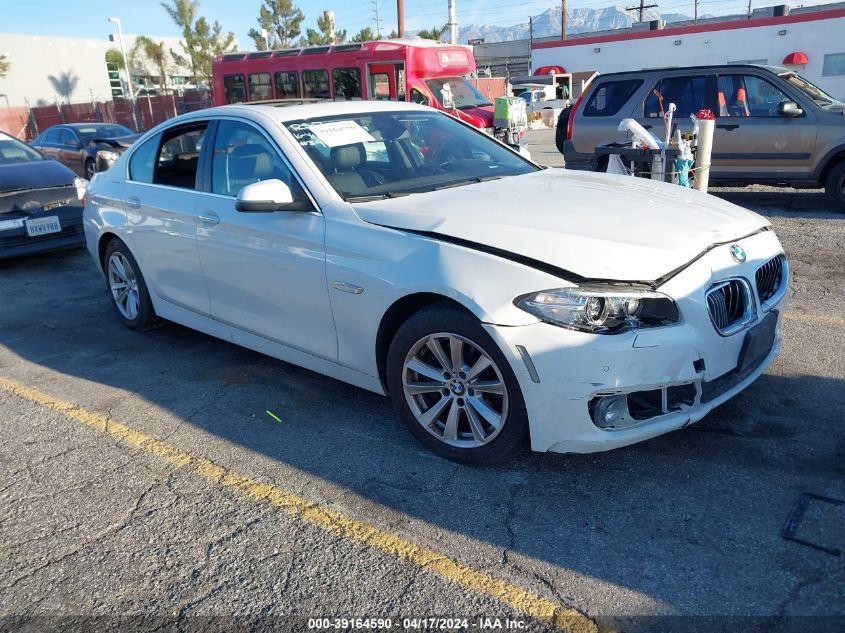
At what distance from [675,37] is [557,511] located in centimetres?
3481

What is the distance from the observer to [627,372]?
9.87 ft

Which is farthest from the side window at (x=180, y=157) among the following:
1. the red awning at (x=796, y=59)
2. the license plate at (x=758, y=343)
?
the red awning at (x=796, y=59)

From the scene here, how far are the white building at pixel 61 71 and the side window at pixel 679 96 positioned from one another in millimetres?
44812

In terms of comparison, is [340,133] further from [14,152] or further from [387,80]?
[387,80]

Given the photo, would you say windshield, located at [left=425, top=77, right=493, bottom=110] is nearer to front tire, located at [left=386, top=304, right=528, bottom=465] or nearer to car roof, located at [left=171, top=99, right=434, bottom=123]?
car roof, located at [left=171, top=99, right=434, bottom=123]

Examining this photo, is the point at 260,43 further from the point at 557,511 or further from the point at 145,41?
the point at 557,511

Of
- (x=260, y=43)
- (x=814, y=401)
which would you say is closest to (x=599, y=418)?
(x=814, y=401)

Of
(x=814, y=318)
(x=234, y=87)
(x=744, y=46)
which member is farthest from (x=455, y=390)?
(x=744, y=46)

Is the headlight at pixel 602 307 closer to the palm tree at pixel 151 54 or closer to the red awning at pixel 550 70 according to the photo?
the red awning at pixel 550 70

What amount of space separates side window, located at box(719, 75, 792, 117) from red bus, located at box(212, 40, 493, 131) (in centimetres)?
670

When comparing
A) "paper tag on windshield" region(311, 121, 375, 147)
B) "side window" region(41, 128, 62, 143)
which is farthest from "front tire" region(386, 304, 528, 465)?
"side window" region(41, 128, 62, 143)

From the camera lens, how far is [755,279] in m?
3.50

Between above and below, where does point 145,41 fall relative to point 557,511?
above

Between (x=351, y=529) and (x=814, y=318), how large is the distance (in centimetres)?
383
